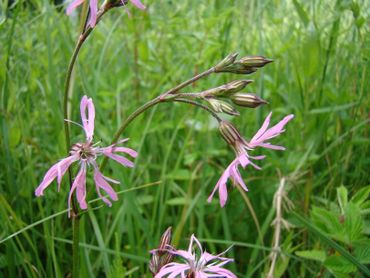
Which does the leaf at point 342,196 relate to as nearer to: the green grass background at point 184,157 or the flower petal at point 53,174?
the green grass background at point 184,157

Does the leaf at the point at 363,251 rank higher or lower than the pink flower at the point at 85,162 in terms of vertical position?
lower

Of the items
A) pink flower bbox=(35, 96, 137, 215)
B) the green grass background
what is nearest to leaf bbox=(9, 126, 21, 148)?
the green grass background

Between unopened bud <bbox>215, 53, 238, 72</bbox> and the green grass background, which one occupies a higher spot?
unopened bud <bbox>215, 53, 238, 72</bbox>

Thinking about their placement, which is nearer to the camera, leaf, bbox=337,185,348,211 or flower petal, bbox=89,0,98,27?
flower petal, bbox=89,0,98,27

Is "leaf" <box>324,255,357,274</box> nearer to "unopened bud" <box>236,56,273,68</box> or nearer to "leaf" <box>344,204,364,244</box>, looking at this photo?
"leaf" <box>344,204,364,244</box>

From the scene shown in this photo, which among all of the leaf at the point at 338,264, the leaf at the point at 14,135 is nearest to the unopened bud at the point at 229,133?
the leaf at the point at 338,264

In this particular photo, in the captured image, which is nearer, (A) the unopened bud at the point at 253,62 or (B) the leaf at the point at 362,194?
(A) the unopened bud at the point at 253,62

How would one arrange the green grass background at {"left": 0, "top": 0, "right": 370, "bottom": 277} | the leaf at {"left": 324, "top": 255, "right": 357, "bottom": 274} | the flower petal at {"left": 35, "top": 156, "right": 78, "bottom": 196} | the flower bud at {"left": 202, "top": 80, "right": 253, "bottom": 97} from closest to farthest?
the flower petal at {"left": 35, "top": 156, "right": 78, "bottom": 196}, the flower bud at {"left": 202, "top": 80, "right": 253, "bottom": 97}, the leaf at {"left": 324, "top": 255, "right": 357, "bottom": 274}, the green grass background at {"left": 0, "top": 0, "right": 370, "bottom": 277}

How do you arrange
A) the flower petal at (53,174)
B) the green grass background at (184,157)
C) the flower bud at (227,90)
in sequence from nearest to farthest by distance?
the flower petal at (53,174), the flower bud at (227,90), the green grass background at (184,157)

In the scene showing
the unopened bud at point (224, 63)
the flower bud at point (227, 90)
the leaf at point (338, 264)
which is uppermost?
the unopened bud at point (224, 63)

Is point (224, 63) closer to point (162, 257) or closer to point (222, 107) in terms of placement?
point (222, 107)

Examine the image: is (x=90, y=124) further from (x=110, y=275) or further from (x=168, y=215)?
(x=168, y=215)
